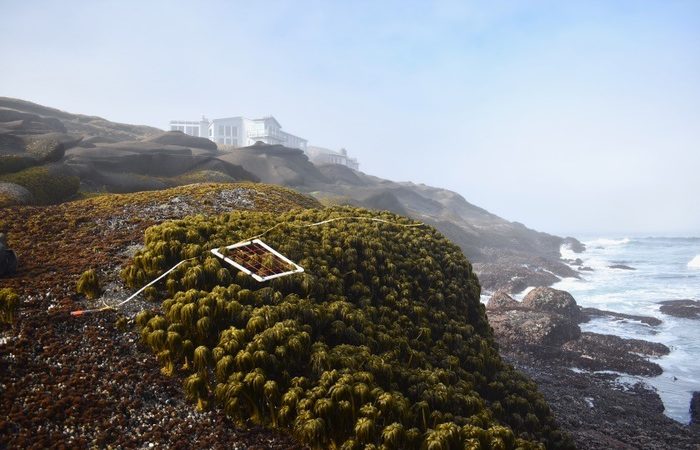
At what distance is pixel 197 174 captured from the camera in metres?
35.9

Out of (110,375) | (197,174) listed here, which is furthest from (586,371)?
(197,174)

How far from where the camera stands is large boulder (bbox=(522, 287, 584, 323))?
30266 millimetres

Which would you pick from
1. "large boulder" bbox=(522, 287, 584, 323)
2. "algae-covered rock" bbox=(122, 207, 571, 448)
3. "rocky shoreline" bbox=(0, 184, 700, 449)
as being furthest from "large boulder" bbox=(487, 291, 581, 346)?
"algae-covered rock" bbox=(122, 207, 571, 448)

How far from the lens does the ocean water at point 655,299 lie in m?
20.6

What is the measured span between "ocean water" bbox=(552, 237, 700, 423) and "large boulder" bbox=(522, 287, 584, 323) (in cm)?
116

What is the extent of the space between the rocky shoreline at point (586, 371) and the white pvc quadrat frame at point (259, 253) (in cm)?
1005

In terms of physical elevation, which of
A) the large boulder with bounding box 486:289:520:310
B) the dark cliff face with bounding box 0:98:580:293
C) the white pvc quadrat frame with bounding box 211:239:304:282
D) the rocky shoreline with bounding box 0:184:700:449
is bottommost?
the large boulder with bounding box 486:289:520:310

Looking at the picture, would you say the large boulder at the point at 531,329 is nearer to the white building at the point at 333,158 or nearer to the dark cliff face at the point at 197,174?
the dark cliff face at the point at 197,174

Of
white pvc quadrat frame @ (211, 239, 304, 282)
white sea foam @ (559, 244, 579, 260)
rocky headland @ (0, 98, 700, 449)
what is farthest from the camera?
white sea foam @ (559, 244, 579, 260)

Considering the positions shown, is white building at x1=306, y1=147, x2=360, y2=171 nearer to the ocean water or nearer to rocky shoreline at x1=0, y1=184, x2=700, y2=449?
the ocean water

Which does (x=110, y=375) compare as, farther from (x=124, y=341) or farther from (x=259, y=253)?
(x=259, y=253)

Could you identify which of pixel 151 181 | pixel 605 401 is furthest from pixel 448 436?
pixel 151 181

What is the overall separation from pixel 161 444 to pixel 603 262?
2869 inches

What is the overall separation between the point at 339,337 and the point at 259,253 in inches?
128
